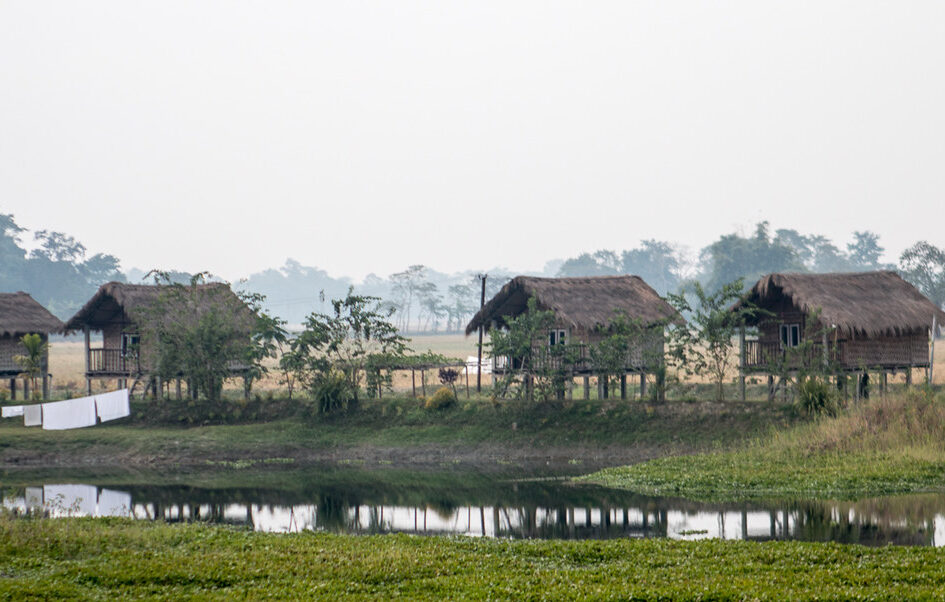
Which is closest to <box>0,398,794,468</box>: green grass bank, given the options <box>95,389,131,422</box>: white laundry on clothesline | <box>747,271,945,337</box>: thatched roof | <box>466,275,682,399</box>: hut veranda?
<box>95,389,131,422</box>: white laundry on clothesline


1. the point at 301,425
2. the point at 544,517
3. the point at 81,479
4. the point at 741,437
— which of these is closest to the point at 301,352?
the point at 301,425

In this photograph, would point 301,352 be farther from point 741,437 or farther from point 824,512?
point 824,512

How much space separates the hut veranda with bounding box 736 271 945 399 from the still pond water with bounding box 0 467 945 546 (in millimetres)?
9660

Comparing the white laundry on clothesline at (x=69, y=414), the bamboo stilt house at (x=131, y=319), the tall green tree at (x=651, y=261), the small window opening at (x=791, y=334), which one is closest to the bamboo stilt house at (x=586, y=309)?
the small window opening at (x=791, y=334)

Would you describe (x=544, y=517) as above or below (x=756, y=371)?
below

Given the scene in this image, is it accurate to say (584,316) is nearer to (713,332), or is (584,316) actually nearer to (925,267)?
(713,332)

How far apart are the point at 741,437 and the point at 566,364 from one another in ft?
22.8

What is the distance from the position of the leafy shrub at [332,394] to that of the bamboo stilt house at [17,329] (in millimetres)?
11474

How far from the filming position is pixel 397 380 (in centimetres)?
4906

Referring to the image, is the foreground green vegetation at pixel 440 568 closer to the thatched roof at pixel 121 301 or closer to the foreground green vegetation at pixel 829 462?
the foreground green vegetation at pixel 829 462

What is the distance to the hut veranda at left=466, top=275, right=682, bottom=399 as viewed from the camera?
32281 millimetres

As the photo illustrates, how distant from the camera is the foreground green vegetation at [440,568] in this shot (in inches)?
441

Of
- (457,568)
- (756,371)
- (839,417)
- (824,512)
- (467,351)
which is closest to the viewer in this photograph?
(457,568)

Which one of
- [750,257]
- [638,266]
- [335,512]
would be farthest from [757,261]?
[335,512]
